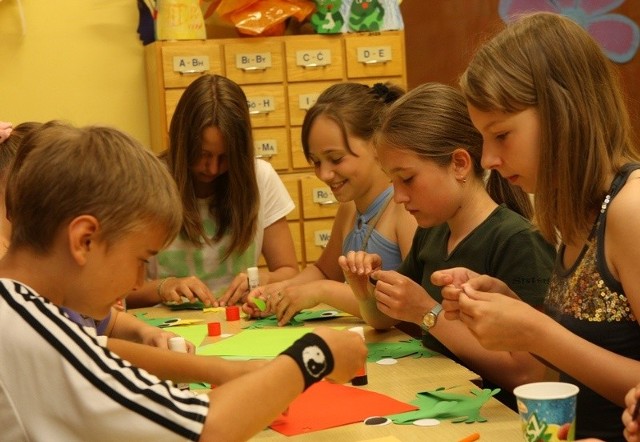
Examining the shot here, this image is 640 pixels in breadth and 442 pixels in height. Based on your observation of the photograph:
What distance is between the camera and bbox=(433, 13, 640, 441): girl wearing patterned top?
1517 mm

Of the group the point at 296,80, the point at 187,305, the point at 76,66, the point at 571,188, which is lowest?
the point at 187,305

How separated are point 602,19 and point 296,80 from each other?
1.53 metres

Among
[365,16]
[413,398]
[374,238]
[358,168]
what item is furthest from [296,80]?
[413,398]

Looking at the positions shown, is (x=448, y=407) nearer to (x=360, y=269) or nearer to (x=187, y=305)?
(x=360, y=269)

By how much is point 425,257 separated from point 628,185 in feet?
2.82

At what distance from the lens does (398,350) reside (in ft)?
6.89

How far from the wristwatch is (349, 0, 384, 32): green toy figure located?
2.45 metres

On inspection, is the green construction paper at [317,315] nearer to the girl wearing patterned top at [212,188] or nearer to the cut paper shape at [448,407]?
the girl wearing patterned top at [212,188]

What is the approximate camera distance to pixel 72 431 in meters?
1.18

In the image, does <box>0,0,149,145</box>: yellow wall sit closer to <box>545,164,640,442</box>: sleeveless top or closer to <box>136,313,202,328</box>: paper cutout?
<box>136,313,202,328</box>: paper cutout

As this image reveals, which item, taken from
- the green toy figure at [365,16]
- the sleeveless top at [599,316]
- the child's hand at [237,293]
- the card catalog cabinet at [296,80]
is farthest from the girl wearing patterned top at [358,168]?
the green toy figure at [365,16]

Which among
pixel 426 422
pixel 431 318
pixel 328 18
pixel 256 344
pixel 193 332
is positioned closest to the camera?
pixel 426 422

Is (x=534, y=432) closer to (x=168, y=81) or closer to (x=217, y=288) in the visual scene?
(x=217, y=288)

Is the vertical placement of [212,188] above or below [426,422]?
above
